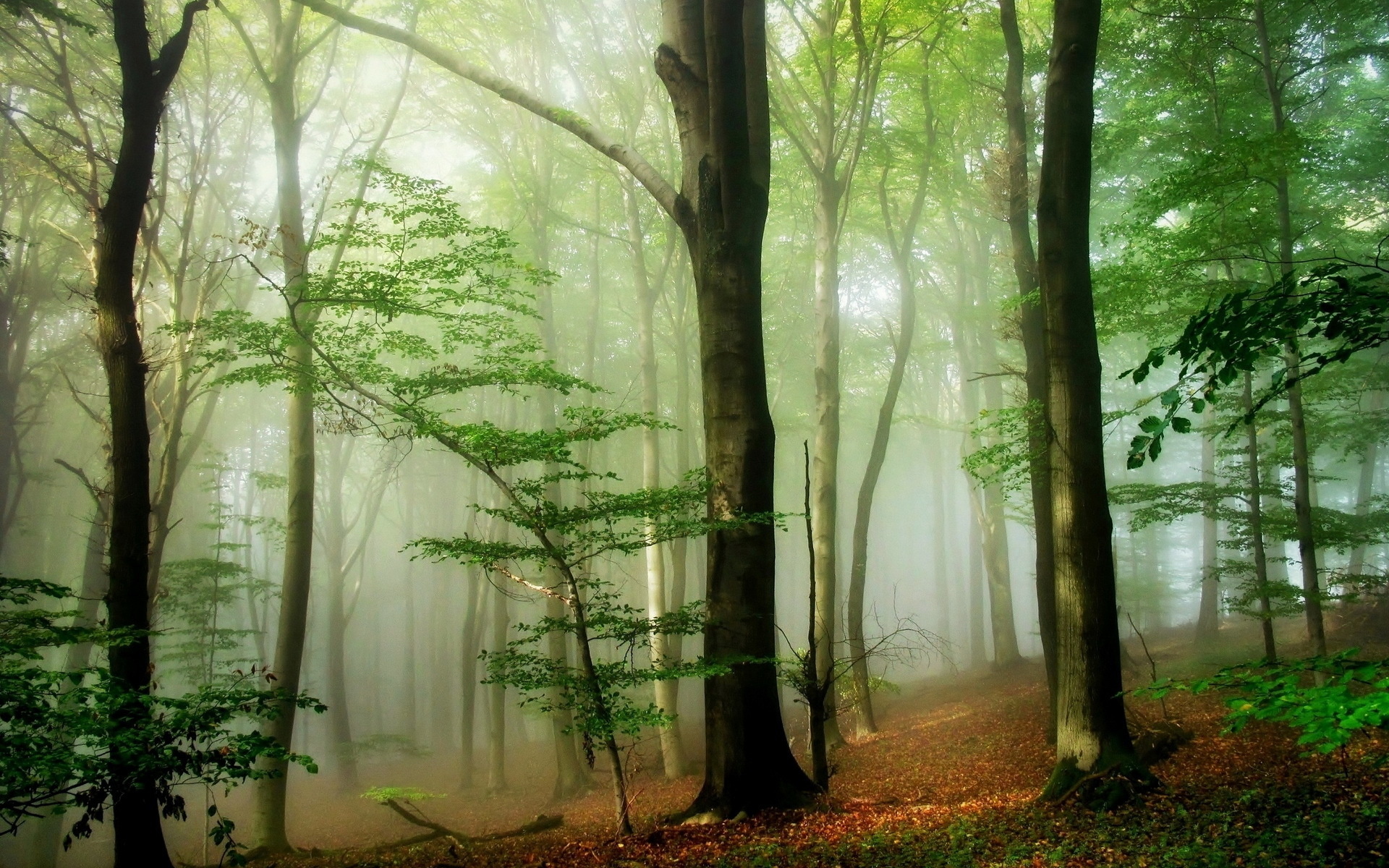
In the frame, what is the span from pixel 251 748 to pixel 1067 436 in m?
6.69

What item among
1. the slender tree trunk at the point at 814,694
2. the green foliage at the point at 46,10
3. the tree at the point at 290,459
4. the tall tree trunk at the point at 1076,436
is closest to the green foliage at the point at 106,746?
the slender tree trunk at the point at 814,694

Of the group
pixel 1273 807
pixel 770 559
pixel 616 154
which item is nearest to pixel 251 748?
pixel 770 559

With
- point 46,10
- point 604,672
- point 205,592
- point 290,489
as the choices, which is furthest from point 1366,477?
point 205,592

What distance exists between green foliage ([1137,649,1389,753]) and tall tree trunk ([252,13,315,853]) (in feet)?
31.0

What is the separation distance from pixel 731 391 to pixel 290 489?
7442 millimetres

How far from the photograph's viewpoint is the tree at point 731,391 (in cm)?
651

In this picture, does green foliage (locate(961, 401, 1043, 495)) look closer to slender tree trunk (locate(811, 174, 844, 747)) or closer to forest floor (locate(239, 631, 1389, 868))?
forest floor (locate(239, 631, 1389, 868))

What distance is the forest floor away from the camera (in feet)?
15.8

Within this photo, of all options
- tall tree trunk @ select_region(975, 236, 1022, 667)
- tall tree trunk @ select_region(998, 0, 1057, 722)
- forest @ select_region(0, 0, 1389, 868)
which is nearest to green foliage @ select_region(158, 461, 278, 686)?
forest @ select_region(0, 0, 1389, 868)

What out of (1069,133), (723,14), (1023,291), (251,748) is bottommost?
(251,748)

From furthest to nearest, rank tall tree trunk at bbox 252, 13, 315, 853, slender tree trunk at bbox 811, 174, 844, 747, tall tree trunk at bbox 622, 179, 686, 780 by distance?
1. tall tree trunk at bbox 622, 179, 686, 780
2. slender tree trunk at bbox 811, 174, 844, 747
3. tall tree trunk at bbox 252, 13, 315, 853

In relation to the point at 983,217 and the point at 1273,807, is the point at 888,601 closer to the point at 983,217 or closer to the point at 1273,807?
the point at 983,217

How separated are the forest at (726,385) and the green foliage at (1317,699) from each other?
0.02 m

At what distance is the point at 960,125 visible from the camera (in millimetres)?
17453
